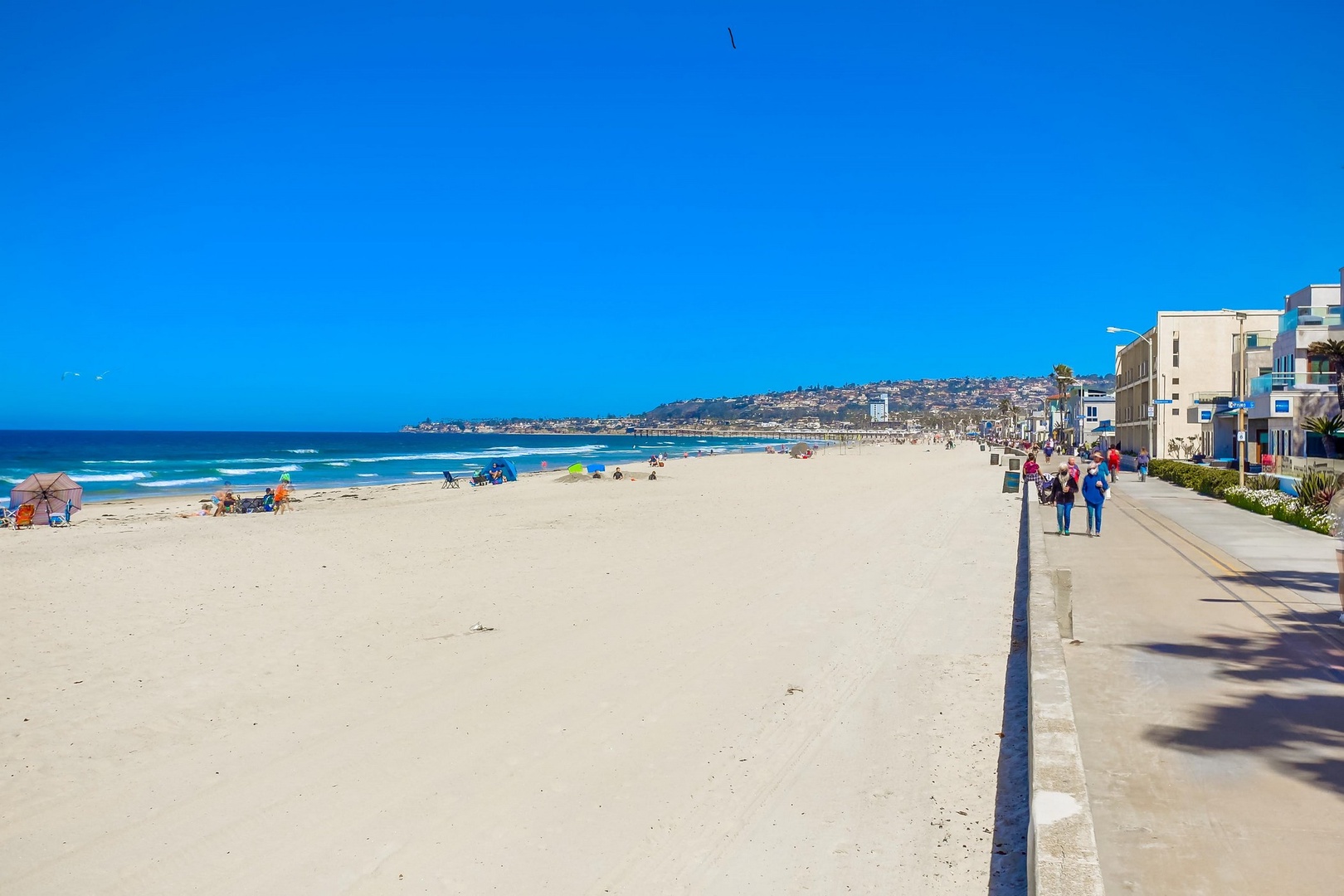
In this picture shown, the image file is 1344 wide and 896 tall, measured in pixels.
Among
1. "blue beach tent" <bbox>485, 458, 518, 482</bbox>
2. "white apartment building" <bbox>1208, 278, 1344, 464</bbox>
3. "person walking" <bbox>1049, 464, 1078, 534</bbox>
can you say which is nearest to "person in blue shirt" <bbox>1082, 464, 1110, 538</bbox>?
"person walking" <bbox>1049, 464, 1078, 534</bbox>

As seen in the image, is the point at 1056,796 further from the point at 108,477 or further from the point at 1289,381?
the point at 108,477

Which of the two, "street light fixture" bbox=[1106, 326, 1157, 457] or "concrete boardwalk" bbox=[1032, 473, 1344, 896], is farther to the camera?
"street light fixture" bbox=[1106, 326, 1157, 457]

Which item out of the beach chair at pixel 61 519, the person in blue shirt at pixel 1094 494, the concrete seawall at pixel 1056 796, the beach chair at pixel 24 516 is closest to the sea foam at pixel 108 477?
the beach chair at pixel 61 519

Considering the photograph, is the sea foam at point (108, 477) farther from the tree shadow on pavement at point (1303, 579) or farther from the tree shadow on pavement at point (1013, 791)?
the tree shadow on pavement at point (1303, 579)

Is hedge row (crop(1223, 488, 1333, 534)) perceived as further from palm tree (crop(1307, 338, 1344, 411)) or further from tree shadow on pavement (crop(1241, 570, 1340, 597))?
palm tree (crop(1307, 338, 1344, 411))

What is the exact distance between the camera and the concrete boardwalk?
3551 millimetres

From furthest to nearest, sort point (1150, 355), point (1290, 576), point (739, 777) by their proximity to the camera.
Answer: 1. point (1150, 355)
2. point (1290, 576)
3. point (739, 777)

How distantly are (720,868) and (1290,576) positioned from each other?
8747 mm

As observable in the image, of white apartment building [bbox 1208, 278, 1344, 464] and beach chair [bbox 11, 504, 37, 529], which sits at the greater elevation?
white apartment building [bbox 1208, 278, 1344, 464]

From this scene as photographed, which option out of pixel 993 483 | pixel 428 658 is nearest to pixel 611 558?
pixel 428 658

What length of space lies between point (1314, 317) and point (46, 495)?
38.5 metres

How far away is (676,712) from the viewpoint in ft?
23.0

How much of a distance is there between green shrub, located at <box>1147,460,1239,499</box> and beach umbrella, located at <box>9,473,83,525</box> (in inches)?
1156

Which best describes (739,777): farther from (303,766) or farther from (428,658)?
(428,658)
